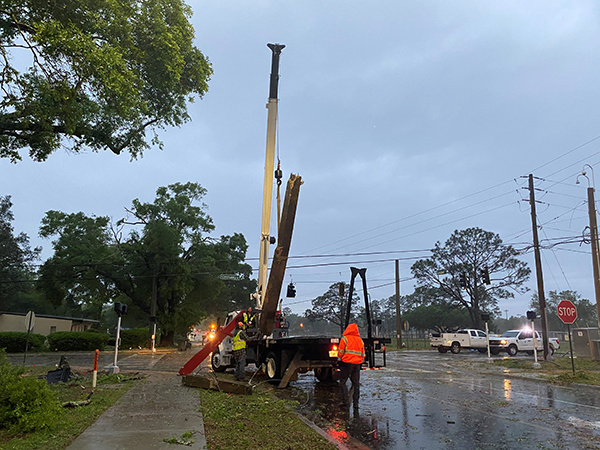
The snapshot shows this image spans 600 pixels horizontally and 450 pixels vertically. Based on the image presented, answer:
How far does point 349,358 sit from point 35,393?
614 centimetres


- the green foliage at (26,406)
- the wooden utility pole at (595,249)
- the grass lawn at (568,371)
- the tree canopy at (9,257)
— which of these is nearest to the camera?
the green foliage at (26,406)

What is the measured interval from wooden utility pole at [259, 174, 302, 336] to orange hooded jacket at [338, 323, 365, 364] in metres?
2.83

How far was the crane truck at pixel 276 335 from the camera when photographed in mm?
11617

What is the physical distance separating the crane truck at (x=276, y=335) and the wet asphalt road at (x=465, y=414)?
821 millimetres

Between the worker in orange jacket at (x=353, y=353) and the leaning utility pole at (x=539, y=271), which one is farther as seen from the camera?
the leaning utility pole at (x=539, y=271)

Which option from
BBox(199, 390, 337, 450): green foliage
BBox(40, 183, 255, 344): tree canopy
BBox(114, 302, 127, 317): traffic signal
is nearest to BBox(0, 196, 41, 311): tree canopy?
BBox(40, 183, 255, 344): tree canopy

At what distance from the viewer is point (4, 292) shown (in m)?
48.9

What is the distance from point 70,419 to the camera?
22.6 ft

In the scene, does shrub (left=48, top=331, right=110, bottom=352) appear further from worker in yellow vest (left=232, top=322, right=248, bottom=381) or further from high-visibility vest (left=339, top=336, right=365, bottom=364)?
high-visibility vest (left=339, top=336, right=365, bottom=364)

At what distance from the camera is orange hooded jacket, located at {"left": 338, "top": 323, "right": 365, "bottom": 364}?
9.91 meters

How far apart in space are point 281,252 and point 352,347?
323 cm

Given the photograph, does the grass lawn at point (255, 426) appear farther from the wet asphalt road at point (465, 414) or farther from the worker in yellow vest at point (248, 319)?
the worker in yellow vest at point (248, 319)

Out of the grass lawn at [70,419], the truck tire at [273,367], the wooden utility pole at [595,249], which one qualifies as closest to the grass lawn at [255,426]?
the grass lawn at [70,419]

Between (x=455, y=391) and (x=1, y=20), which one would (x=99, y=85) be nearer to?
(x=1, y=20)
